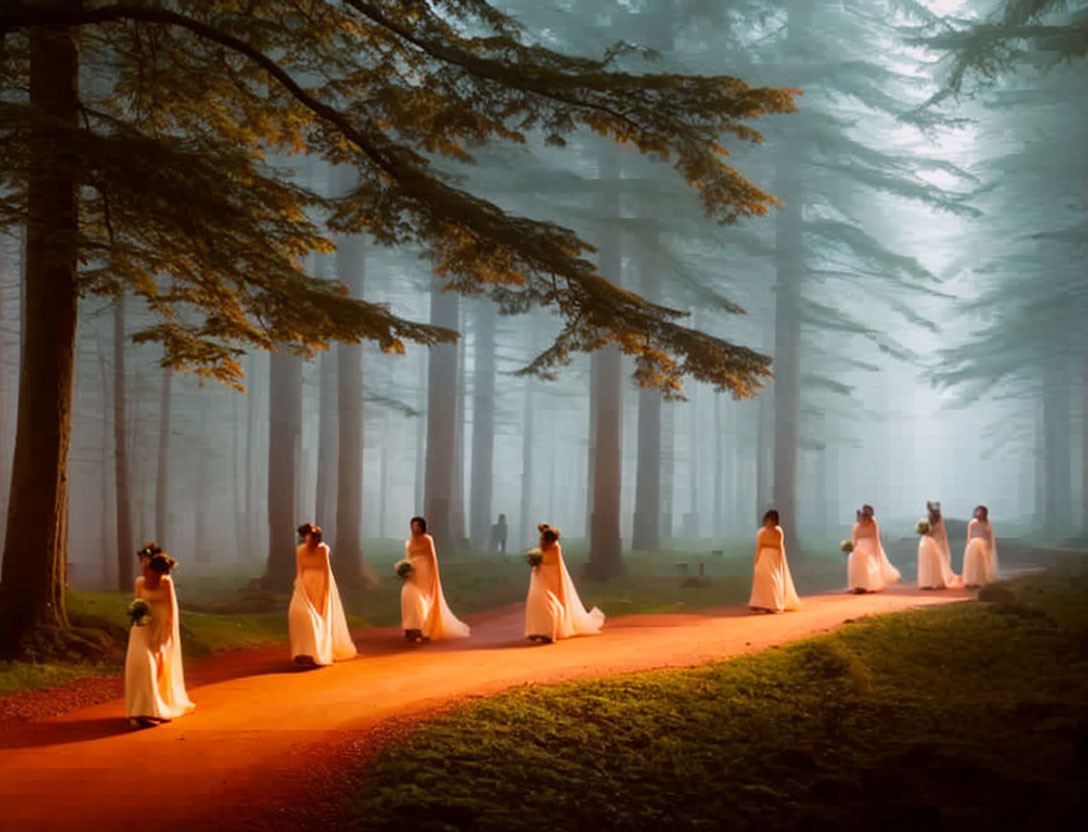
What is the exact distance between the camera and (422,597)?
50.8 feet

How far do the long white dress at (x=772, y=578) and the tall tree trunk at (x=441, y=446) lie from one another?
1378cm

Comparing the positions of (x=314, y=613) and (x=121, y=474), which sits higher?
(x=121, y=474)

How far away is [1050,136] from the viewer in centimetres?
3894

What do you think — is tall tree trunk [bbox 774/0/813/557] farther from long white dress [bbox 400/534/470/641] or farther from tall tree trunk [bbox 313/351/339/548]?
long white dress [bbox 400/534/470/641]

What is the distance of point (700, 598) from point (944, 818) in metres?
15.3

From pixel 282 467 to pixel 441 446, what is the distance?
7.42 metres

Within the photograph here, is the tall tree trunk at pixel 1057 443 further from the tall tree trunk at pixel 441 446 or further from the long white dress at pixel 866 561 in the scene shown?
the tall tree trunk at pixel 441 446

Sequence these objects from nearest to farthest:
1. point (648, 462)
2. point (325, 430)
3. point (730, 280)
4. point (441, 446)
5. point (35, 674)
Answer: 1. point (35, 674)
2. point (441, 446)
3. point (648, 462)
4. point (325, 430)
5. point (730, 280)

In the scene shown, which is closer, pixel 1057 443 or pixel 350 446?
pixel 350 446

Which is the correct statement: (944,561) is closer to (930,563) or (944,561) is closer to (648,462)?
(930,563)

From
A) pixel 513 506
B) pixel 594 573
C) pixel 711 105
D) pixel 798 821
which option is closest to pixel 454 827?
pixel 798 821

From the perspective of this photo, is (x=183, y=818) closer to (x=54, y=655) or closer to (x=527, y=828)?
(x=527, y=828)

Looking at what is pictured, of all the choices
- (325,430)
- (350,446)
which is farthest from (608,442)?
(325,430)

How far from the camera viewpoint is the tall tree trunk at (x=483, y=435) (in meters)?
38.2
